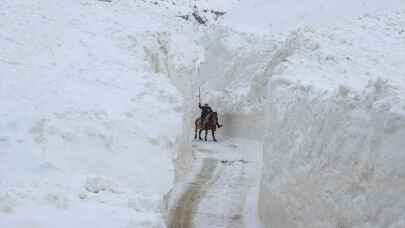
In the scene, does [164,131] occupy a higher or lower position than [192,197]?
higher

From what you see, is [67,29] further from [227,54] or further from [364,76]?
[227,54]

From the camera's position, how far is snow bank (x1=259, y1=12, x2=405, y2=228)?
722cm

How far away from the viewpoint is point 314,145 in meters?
9.66

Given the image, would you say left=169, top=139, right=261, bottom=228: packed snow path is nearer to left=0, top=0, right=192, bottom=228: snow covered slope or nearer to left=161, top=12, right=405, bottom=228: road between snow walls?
left=161, top=12, right=405, bottom=228: road between snow walls

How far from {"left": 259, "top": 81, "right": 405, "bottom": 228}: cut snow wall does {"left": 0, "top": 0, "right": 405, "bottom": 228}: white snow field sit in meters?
0.03

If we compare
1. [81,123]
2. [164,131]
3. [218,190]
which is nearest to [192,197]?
[218,190]

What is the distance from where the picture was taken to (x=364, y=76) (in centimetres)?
1452

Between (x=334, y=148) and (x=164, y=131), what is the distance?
278 centimetres

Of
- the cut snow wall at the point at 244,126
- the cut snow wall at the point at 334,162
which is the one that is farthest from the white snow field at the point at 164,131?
the cut snow wall at the point at 244,126

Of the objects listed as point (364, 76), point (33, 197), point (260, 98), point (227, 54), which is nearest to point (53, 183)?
point (33, 197)

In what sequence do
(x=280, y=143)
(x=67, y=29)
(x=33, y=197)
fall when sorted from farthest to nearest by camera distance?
(x=67, y=29) → (x=280, y=143) → (x=33, y=197)

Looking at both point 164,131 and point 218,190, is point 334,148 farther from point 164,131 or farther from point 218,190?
point 218,190

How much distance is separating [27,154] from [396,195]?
469cm

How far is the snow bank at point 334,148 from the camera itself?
7223mm
